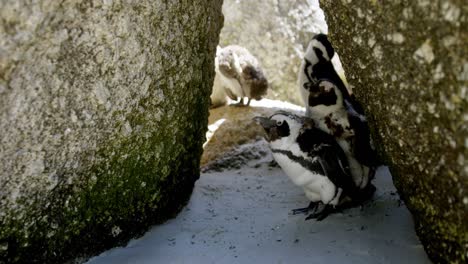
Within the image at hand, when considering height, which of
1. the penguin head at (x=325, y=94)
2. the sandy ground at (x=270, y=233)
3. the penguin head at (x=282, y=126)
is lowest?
the sandy ground at (x=270, y=233)

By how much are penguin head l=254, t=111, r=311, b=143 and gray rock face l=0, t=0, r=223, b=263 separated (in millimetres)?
367

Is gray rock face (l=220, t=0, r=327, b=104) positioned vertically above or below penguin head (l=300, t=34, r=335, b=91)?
above

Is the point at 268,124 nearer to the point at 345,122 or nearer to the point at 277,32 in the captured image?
the point at 345,122

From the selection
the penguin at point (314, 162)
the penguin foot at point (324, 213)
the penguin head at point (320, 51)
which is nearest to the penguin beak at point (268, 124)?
the penguin at point (314, 162)

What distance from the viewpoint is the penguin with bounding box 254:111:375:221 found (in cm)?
246

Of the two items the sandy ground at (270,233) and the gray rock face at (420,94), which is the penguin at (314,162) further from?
the gray rock face at (420,94)

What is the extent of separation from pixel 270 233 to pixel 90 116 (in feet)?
3.04

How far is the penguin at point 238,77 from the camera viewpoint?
4.05 meters

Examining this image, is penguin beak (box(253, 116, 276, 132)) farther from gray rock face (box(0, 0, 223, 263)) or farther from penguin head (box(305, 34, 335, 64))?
penguin head (box(305, 34, 335, 64))

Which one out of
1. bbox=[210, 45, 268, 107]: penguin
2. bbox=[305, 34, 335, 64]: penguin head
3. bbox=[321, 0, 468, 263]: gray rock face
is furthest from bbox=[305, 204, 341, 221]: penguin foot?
bbox=[210, 45, 268, 107]: penguin

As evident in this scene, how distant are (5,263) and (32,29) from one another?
30.7 inches

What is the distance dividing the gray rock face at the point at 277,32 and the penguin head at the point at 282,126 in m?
3.45

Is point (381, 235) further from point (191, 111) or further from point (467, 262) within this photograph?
point (191, 111)

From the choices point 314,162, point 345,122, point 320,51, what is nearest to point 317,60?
point 320,51
